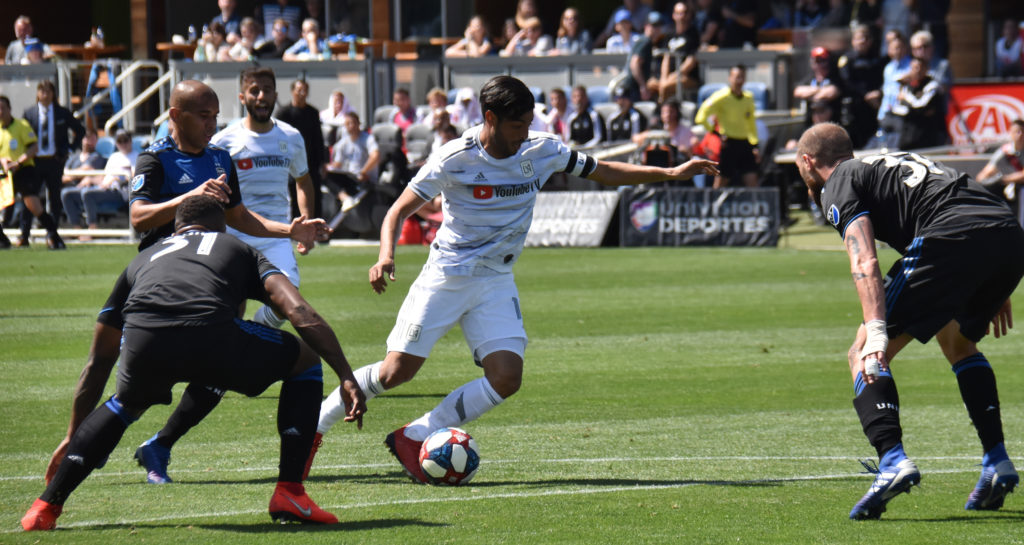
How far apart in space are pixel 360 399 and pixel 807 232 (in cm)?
1735

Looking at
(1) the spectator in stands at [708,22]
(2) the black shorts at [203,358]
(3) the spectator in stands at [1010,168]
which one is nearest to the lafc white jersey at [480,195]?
(2) the black shorts at [203,358]

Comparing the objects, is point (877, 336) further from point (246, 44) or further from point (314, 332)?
point (246, 44)

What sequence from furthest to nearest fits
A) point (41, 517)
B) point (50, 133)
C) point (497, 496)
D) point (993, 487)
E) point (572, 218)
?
point (50, 133), point (572, 218), point (497, 496), point (993, 487), point (41, 517)

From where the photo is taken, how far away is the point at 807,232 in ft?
73.2

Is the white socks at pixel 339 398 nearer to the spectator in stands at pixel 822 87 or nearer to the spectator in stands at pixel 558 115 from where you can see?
the spectator in stands at pixel 558 115

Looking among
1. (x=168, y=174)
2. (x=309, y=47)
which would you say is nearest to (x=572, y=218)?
(x=309, y=47)

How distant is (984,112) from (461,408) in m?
18.0

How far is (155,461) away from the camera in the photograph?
286 inches

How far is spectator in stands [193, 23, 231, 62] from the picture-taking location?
1091 inches

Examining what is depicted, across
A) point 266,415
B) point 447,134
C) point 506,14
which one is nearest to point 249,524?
point 266,415

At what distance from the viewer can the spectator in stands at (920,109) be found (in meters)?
22.1

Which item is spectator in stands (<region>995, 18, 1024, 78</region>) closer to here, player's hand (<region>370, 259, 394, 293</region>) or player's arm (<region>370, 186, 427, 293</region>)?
player's arm (<region>370, 186, 427, 293</region>)

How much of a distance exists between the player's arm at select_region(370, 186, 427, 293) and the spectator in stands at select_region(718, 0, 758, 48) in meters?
19.3

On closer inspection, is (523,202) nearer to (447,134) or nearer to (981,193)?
(981,193)
